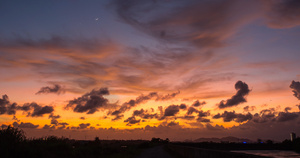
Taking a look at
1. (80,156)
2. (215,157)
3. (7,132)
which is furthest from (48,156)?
(215,157)

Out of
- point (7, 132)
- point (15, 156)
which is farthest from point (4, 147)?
point (7, 132)

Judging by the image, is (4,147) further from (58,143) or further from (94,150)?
(94,150)

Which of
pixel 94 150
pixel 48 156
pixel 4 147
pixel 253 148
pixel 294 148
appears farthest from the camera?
pixel 253 148

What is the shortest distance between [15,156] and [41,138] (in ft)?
43.7

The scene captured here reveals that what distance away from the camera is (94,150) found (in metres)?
49.8

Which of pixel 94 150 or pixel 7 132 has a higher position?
pixel 7 132

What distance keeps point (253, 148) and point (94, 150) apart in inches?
3504

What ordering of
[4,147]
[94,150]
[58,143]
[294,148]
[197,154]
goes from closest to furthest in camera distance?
[4,147] → [197,154] → [58,143] → [94,150] → [294,148]

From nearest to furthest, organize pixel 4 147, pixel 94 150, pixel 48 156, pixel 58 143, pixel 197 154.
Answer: pixel 4 147 → pixel 48 156 → pixel 197 154 → pixel 58 143 → pixel 94 150

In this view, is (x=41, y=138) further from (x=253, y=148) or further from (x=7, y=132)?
(x=253, y=148)

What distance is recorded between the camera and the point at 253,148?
385 feet

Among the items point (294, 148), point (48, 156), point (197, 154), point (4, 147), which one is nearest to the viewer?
point (4, 147)

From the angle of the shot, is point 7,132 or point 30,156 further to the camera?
point 7,132

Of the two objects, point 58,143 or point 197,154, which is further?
point 58,143
